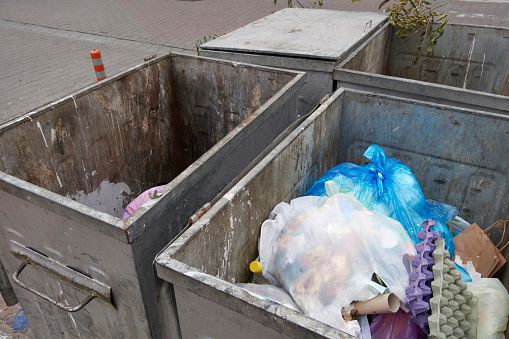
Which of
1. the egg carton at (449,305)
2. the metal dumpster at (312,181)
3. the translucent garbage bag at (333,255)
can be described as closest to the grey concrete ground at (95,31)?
the metal dumpster at (312,181)

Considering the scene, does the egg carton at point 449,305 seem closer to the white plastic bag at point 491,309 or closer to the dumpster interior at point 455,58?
the white plastic bag at point 491,309

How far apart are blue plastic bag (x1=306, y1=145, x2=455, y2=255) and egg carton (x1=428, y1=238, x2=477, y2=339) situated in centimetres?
37

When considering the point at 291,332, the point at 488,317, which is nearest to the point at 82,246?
the point at 291,332

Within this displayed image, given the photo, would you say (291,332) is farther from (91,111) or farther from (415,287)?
(91,111)

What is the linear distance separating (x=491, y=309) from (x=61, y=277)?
1.81 metres

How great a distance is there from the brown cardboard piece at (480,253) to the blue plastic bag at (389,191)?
9 cm

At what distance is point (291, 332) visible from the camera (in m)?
1.10

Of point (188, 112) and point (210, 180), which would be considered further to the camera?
point (188, 112)

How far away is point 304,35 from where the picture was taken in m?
3.21

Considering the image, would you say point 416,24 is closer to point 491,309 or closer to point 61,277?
point 491,309

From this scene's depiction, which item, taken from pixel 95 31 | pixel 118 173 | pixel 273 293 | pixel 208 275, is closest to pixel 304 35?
pixel 118 173

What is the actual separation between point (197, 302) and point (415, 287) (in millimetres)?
825

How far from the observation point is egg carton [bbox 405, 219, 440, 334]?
57.6 inches

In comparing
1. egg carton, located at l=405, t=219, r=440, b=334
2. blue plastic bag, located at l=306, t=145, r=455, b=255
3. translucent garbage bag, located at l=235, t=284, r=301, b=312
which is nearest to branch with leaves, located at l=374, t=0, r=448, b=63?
blue plastic bag, located at l=306, t=145, r=455, b=255
